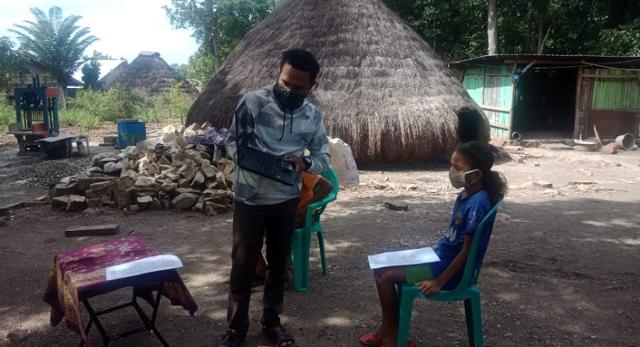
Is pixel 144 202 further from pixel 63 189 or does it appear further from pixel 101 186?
pixel 63 189

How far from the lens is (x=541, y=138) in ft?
47.0

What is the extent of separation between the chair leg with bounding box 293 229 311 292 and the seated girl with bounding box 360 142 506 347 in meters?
1.05

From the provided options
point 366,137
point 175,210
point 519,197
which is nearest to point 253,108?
point 175,210

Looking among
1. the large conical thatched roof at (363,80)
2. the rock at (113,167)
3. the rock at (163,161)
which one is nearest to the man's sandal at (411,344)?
the rock at (163,161)

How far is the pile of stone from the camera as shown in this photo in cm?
627

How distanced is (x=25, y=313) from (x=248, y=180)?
198 centimetres

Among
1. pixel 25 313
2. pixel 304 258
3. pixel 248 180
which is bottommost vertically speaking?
pixel 25 313

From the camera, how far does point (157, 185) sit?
6.50 metres

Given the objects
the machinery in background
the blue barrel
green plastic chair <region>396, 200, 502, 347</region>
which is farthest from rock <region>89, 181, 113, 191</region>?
the machinery in background

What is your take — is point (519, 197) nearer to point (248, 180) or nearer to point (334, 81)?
point (334, 81)

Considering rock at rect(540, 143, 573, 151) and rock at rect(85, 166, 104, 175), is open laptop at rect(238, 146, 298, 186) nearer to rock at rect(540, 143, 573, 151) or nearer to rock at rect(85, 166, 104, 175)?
rock at rect(85, 166, 104, 175)

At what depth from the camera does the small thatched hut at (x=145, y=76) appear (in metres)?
28.5

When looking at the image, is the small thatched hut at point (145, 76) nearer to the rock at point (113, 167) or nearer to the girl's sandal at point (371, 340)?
the rock at point (113, 167)

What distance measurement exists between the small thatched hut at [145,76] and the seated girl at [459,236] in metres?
26.4
